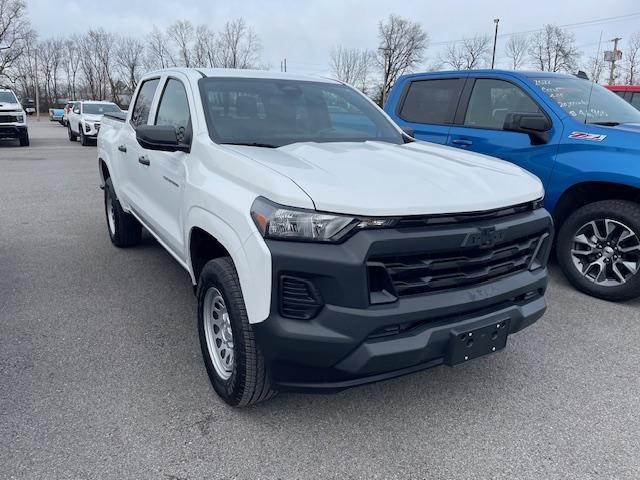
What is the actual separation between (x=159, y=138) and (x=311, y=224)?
4.59 feet

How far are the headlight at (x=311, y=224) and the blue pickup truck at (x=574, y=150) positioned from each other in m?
2.20

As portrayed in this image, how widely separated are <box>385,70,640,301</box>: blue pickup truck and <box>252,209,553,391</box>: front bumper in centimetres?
221

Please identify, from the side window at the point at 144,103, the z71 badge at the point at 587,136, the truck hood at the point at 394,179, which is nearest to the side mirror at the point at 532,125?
the z71 badge at the point at 587,136

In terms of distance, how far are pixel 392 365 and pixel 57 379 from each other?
79.6 inches

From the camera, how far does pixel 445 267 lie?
2.35 meters

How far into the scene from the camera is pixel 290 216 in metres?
2.22

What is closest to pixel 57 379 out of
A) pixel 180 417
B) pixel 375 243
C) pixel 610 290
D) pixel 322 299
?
pixel 180 417

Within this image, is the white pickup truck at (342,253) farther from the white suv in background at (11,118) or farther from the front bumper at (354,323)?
the white suv in background at (11,118)

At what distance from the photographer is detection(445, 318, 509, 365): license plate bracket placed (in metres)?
2.33

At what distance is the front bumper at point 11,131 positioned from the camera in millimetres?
17344

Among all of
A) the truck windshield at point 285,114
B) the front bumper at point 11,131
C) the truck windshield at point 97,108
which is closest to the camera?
the truck windshield at point 285,114

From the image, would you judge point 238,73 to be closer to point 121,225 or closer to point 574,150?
point 121,225

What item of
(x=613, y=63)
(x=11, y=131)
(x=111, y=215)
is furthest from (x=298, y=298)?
(x=613, y=63)

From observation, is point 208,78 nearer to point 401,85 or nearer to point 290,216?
point 290,216
